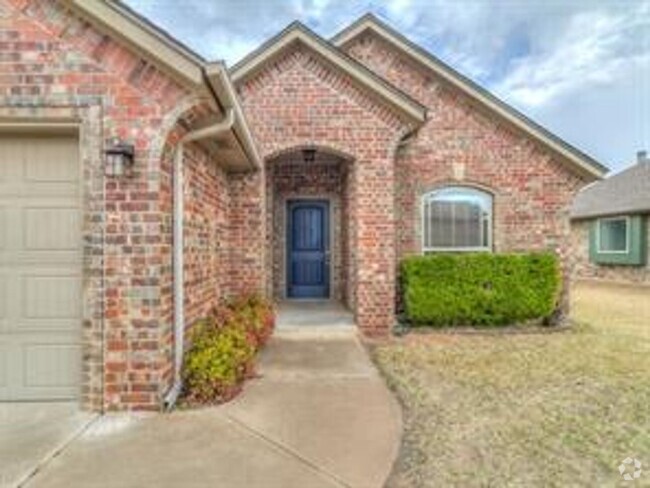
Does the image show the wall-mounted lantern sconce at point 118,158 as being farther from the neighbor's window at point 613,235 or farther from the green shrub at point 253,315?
the neighbor's window at point 613,235

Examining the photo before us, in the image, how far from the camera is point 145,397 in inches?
183

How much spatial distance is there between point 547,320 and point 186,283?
7.86 meters

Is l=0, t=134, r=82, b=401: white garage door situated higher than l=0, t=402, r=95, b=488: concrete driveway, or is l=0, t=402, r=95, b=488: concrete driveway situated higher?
l=0, t=134, r=82, b=401: white garage door

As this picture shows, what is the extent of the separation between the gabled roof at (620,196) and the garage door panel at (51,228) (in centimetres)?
1871

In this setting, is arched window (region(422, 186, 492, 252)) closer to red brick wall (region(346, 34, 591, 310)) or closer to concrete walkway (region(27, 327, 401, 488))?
red brick wall (region(346, 34, 591, 310))

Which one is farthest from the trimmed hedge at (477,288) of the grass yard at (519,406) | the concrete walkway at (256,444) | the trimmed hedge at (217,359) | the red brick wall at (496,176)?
the concrete walkway at (256,444)

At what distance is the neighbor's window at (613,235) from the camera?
21.1m

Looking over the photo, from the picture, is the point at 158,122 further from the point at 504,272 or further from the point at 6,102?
the point at 504,272

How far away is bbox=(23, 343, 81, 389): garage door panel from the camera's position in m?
4.82

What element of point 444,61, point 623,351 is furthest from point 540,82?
point 623,351

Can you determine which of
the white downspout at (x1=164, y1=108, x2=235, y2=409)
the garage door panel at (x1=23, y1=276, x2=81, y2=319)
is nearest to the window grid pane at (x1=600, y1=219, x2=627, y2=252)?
the white downspout at (x1=164, y1=108, x2=235, y2=409)

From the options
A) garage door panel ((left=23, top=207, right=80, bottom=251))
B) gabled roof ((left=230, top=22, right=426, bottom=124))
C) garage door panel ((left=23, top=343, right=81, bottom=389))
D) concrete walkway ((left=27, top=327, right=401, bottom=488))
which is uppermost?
gabled roof ((left=230, top=22, right=426, bottom=124))

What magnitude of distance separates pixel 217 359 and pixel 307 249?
7167mm

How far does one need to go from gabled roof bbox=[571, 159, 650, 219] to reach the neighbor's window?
0.52 meters
